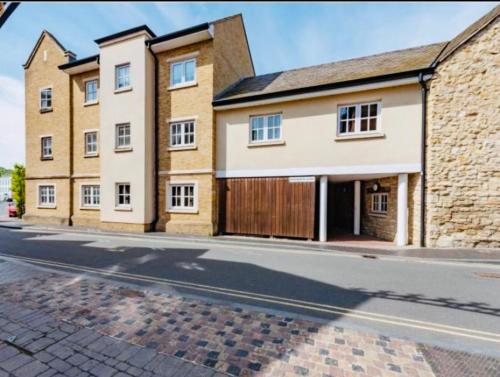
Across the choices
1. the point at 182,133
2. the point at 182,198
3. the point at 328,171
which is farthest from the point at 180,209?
the point at 328,171

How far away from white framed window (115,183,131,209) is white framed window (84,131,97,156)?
11.0 feet

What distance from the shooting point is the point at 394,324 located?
11.6 ft

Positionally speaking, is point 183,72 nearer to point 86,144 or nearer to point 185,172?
point 185,172

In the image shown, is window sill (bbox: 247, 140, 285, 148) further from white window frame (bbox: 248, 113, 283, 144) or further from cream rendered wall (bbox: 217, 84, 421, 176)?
cream rendered wall (bbox: 217, 84, 421, 176)

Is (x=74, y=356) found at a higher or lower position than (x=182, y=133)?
lower

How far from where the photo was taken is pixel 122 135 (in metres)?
13.1

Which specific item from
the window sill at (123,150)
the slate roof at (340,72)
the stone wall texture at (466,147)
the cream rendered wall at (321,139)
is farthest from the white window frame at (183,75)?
the stone wall texture at (466,147)

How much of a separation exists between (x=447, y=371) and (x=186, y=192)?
1130cm

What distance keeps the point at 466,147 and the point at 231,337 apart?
33.5ft

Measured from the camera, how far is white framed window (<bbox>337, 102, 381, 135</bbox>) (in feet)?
31.7

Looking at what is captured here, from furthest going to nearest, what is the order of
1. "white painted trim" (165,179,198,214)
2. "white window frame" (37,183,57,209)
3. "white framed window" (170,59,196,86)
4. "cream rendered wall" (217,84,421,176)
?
"white window frame" (37,183,57,209)
"white framed window" (170,59,196,86)
"white painted trim" (165,179,198,214)
"cream rendered wall" (217,84,421,176)

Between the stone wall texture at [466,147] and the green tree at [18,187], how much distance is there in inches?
999

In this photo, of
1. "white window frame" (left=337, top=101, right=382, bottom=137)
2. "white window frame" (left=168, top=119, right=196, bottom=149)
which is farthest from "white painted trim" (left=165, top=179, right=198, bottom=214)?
"white window frame" (left=337, top=101, right=382, bottom=137)

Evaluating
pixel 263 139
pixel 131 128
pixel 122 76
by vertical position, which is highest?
pixel 122 76
